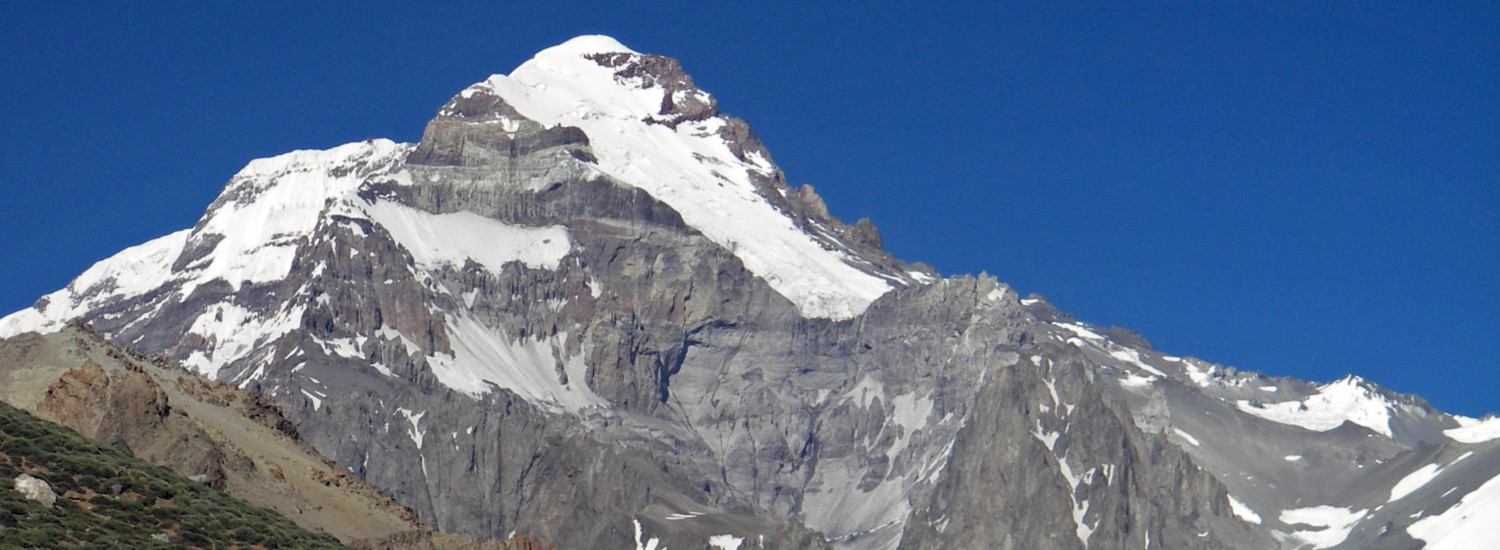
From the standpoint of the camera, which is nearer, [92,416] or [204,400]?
[92,416]

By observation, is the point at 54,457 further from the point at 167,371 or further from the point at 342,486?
the point at 167,371

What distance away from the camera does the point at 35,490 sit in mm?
75875

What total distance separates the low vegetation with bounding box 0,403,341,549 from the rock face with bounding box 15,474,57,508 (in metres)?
0.28

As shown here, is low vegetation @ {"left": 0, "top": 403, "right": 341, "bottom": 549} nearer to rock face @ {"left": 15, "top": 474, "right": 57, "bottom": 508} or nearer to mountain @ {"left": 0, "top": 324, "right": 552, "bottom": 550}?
rock face @ {"left": 15, "top": 474, "right": 57, "bottom": 508}

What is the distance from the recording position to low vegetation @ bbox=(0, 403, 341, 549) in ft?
243

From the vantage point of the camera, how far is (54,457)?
79.8m

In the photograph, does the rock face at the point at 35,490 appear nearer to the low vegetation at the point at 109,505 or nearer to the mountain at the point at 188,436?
the low vegetation at the point at 109,505

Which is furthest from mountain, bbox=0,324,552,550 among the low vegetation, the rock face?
the rock face

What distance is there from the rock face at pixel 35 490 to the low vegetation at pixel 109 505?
28 cm

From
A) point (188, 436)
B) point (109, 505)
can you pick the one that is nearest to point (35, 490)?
point (109, 505)

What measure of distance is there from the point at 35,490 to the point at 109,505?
123 inches

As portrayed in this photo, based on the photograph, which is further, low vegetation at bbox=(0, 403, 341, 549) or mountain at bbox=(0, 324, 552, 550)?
mountain at bbox=(0, 324, 552, 550)

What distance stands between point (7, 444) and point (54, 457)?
1.44 meters

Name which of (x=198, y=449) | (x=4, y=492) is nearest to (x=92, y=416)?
(x=198, y=449)
